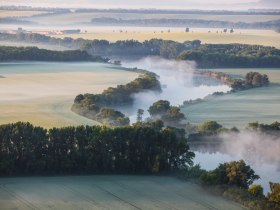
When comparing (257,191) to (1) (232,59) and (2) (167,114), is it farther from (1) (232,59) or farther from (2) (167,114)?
(1) (232,59)

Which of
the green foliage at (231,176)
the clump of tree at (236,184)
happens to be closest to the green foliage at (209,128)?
the clump of tree at (236,184)

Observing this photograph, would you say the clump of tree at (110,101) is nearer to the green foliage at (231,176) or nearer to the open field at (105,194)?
the open field at (105,194)

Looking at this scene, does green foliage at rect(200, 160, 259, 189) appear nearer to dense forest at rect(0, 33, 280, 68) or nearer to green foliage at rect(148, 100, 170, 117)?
green foliage at rect(148, 100, 170, 117)

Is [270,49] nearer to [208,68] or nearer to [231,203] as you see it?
A: [208,68]

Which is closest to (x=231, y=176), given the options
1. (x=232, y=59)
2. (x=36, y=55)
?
(x=36, y=55)

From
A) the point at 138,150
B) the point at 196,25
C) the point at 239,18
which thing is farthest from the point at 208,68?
the point at 239,18
